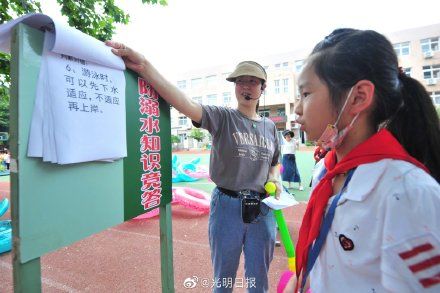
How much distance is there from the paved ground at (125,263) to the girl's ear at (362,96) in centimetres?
247

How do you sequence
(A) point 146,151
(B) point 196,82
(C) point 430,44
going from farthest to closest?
1. (B) point 196,82
2. (C) point 430,44
3. (A) point 146,151

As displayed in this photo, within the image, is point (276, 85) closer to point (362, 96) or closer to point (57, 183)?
point (362, 96)

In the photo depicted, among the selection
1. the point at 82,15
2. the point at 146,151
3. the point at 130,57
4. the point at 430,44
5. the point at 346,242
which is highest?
the point at 430,44

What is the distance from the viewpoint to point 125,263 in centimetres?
332

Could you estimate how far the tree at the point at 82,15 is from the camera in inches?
129

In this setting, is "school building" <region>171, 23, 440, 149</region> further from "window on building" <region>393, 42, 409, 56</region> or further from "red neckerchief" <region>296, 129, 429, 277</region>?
"red neckerchief" <region>296, 129, 429, 277</region>

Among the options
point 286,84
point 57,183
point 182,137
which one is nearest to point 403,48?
point 286,84

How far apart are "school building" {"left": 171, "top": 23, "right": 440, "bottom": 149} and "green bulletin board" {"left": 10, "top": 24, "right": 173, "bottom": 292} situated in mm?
18504

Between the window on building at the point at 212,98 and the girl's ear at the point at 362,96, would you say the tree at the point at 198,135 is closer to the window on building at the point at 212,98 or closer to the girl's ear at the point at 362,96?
the window on building at the point at 212,98

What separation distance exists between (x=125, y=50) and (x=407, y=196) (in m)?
1.22

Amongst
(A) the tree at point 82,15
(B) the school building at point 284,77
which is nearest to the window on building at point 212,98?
(B) the school building at point 284,77

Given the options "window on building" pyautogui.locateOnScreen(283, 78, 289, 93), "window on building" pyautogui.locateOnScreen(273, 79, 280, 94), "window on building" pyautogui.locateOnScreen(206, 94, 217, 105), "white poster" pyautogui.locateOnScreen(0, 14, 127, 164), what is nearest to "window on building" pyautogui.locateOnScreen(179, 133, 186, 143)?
"window on building" pyautogui.locateOnScreen(206, 94, 217, 105)

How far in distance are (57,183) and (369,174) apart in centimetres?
107

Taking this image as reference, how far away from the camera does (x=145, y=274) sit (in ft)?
10.0
